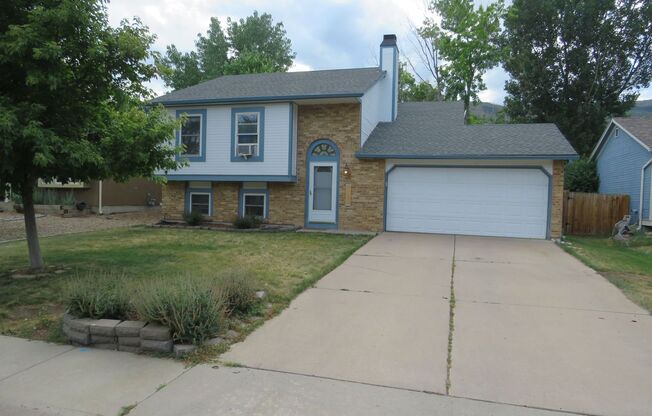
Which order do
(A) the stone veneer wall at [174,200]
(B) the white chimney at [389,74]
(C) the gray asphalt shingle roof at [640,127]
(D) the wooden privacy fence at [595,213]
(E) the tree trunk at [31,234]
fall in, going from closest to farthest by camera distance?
(E) the tree trunk at [31,234]
(A) the stone veneer wall at [174,200]
(D) the wooden privacy fence at [595,213]
(C) the gray asphalt shingle roof at [640,127]
(B) the white chimney at [389,74]

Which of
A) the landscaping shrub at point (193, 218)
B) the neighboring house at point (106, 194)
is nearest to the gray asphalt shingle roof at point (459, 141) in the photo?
the landscaping shrub at point (193, 218)

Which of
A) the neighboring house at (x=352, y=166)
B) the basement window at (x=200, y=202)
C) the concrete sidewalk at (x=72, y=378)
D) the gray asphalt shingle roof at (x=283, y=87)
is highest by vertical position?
the gray asphalt shingle roof at (x=283, y=87)

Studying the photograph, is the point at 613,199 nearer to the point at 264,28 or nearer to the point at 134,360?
the point at 134,360

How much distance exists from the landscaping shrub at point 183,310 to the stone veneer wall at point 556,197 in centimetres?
1193

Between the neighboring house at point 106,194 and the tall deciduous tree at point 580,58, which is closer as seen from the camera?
the neighboring house at point 106,194

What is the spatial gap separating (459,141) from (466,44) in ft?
57.8

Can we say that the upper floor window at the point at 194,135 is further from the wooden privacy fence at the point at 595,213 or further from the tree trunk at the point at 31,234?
the wooden privacy fence at the point at 595,213

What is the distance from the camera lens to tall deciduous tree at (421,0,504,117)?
2967 cm

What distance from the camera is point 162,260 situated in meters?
9.01

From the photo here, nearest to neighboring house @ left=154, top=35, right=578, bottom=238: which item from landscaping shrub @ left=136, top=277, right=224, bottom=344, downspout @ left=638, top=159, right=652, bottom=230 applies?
downspout @ left=638, top=159, right=652, bottom=230

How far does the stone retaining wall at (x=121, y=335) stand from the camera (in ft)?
14.3

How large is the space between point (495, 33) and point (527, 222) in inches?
875

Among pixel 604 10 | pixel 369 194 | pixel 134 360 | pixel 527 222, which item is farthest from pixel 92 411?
pixel 604 10

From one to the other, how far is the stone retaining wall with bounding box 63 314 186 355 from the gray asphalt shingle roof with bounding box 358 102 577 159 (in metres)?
11.1
